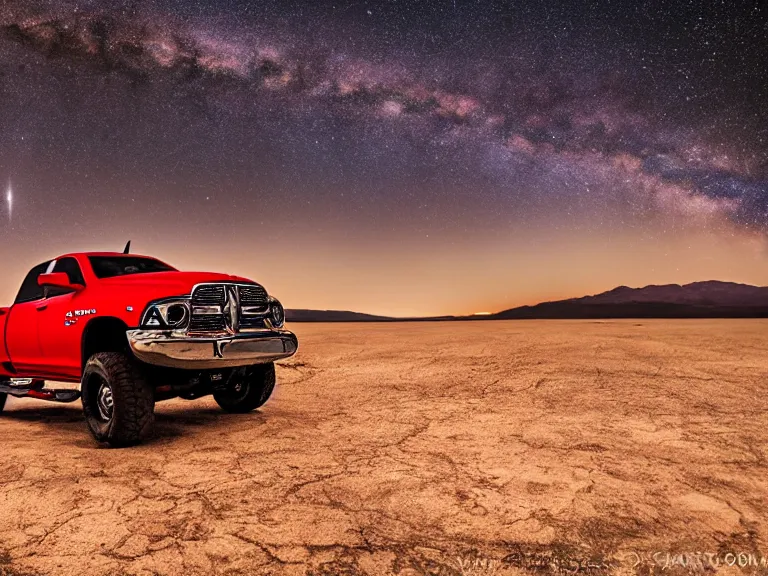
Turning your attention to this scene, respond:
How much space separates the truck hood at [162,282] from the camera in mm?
5453

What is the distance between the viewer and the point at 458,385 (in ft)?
27.5

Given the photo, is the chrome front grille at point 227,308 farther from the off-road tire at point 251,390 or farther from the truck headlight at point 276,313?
the off-road tire at point 251,390

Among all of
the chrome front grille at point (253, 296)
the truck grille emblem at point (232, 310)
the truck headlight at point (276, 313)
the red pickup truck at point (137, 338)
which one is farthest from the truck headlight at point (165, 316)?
the truck headlight at point (276, 313)

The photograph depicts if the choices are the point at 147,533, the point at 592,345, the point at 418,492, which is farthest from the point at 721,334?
the point at 147,533

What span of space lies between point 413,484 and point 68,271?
4894 mm

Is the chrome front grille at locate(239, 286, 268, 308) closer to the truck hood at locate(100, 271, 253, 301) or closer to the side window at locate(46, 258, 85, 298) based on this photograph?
the truck hood at locate(100, 271, 253, 301)

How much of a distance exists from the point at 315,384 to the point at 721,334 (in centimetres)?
958

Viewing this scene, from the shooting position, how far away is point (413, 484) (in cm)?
410

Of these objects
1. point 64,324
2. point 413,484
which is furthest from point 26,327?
point 413,484

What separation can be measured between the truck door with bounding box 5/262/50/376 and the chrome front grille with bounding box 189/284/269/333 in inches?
93.7

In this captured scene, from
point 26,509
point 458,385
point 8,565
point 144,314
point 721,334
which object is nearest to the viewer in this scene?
point 8,565

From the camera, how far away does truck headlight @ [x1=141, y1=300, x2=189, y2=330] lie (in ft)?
17.6

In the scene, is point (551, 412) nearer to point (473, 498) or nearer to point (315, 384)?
point (473, 498)

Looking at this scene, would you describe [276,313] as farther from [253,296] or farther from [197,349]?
[197,349]
